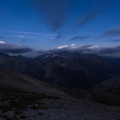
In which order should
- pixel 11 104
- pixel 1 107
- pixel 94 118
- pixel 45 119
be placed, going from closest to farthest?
pixel 45 119, pixel 94 118, pixel 1 107, pixel 11 104

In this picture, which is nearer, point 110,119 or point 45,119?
point 45,119

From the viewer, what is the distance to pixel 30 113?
39.2 metres

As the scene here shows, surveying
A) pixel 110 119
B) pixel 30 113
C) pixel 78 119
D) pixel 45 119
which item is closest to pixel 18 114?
pixel 30 113

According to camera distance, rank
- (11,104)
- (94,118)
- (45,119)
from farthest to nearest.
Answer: (11,104) → (94,118) → (45,119)

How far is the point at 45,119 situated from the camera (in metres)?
34.9

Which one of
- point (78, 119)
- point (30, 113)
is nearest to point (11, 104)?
point (30, 113)

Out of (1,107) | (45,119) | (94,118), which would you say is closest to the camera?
(45,119)

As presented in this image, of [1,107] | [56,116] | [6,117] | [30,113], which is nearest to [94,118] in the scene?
[56,116]

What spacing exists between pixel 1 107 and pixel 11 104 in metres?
3.27

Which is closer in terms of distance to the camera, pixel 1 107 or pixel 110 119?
pixel 110 119

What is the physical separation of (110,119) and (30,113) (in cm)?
1142

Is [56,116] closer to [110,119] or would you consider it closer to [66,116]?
[66,116]

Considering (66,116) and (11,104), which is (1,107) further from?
(66,116)

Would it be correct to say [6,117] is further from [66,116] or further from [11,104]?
[11,104]
